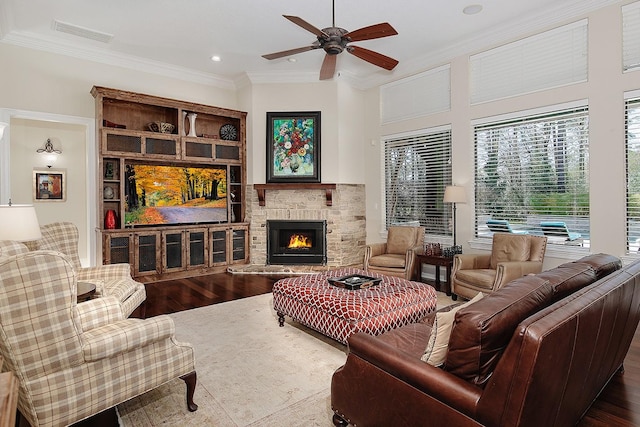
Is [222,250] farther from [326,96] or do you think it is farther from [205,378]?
[205,378]

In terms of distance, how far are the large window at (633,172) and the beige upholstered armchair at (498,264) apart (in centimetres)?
83

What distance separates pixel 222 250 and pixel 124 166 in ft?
6.88

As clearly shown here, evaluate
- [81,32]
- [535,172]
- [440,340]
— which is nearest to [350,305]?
[440,340]

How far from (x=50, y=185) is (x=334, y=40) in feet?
19.6

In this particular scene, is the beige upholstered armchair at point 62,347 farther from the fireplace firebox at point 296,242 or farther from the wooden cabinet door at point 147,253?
the fireplace firebox at point 296,242

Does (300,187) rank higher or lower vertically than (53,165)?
lower

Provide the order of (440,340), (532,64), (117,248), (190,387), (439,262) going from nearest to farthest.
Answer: (440,340) → (190,387) → (532,64) → (439,262) → (117,248)

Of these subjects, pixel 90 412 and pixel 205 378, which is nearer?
pixel 90 412

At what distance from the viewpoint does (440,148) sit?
5.89 m

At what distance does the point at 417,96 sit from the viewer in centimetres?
614

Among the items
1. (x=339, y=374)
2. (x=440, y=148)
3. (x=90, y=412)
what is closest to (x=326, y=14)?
(x=440, y=148)

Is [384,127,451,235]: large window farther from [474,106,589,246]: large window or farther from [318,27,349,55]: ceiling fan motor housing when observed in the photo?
[318,27,349,55]: ceiling fan motor housing

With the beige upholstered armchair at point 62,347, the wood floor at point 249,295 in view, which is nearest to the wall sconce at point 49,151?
the wood floor at point 249,295

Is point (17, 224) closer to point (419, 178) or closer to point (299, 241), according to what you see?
point (299, 241)
